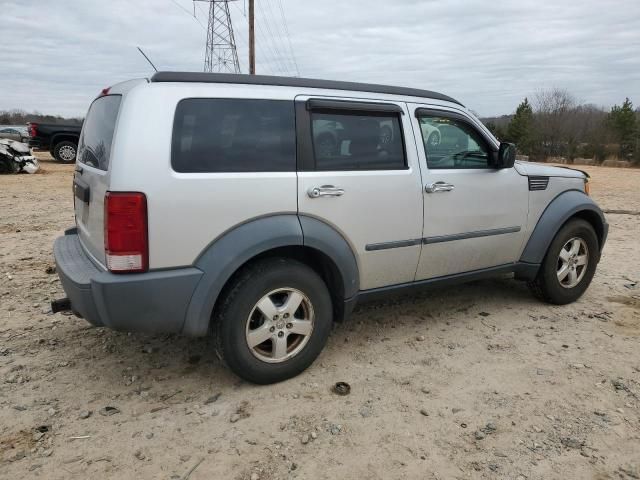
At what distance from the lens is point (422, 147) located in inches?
140

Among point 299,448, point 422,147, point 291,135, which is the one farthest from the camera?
point 422,147

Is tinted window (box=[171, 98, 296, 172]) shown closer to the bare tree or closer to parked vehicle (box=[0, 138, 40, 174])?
parked vehicle (box=[0, 138, 40, 174])

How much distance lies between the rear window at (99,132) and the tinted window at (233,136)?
0.42m

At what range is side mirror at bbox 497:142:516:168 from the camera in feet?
12.6

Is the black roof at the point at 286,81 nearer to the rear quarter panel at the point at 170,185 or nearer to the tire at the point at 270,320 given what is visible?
the rear quarter panel at the point at 170,185

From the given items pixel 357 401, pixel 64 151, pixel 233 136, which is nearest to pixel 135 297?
pixel 233 136

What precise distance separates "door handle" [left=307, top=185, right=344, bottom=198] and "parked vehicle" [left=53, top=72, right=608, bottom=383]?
15mm

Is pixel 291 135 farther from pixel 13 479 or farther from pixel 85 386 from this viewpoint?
pixel 13 479

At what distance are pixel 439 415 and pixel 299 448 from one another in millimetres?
829

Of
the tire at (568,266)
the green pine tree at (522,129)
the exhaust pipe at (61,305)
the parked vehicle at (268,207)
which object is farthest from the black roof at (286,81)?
the green pine tree at (522,129)

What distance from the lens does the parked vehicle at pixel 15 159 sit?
1408cm

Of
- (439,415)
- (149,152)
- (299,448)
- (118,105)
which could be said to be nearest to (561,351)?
(439,415)

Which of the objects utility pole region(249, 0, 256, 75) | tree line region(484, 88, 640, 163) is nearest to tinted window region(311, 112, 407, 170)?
utility pole region(249, 0, 256, 75)

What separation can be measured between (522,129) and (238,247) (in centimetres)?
4754
